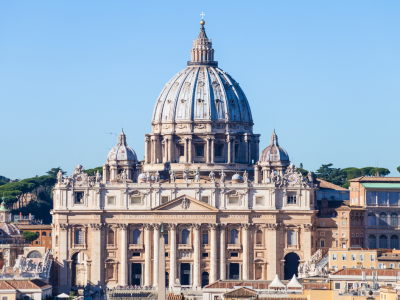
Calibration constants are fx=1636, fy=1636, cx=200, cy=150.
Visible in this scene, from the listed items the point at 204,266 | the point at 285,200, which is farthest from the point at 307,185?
the point at 204,266

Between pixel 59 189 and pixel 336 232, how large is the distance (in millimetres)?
33969

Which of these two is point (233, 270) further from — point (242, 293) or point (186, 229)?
point (242, 293)

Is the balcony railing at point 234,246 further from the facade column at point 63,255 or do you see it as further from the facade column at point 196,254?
the facade column at point 63,255

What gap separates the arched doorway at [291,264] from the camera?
7800 inches

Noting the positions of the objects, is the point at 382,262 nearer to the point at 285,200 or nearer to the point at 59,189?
the point at 285,200

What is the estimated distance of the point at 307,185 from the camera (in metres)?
198

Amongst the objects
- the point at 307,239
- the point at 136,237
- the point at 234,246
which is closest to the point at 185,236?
the point at 136,237

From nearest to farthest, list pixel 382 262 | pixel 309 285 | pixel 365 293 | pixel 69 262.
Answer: pixel 365 293
pixel 309 285
pixel 382 262
pixel 69 262

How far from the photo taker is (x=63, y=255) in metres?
197

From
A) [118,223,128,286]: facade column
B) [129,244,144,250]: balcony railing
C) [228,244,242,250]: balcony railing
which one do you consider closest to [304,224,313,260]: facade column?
[228,244,242,250]: balcony railing

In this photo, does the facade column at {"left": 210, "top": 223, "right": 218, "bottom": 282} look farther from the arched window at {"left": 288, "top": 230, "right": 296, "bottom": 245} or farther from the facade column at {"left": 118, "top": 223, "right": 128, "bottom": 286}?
the facade column at {"left": 118, "top": 223, "right": 128, "bottom": 286}

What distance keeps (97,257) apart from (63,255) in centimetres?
409

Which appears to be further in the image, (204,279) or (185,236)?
→ (185,236)

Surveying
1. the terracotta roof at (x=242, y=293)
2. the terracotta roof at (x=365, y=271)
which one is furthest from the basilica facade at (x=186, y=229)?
the terracotta roof at (x=242, y=293)
